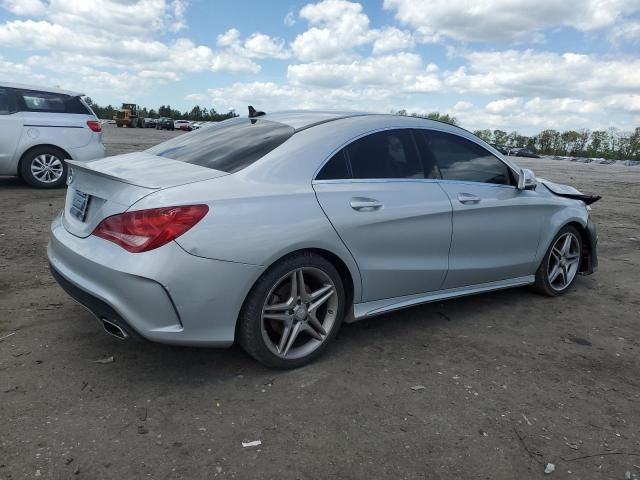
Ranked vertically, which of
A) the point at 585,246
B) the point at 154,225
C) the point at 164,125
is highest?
the point at 164,125

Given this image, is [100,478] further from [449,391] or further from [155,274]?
[449,391]

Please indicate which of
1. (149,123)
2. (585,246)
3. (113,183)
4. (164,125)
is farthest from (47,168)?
(149,123)

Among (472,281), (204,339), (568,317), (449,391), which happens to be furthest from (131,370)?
(568,317)

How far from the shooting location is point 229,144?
3520 mm

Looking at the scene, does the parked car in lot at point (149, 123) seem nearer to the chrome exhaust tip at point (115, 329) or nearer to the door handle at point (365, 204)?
the door handle at point (365, 204)

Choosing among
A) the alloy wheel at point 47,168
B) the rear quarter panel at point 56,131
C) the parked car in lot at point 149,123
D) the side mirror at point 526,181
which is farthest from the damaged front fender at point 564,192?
the parked car in lot at point 149,123

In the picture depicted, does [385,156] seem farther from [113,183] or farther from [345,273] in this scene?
[113,183]

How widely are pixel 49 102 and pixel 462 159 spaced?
25.0ft

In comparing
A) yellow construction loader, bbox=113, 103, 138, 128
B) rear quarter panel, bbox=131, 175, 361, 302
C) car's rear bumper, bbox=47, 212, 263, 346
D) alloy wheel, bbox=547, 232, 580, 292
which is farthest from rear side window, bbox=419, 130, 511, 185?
yellow construction loader, bbox=113, 103, 138, 128

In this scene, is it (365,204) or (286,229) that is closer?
(286,229)

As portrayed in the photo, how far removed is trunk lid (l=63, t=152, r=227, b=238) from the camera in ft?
9.38

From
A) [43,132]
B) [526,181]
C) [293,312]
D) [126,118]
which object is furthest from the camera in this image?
[126,118]

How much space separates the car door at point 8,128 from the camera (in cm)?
859

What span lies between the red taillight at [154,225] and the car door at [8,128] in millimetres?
7176
